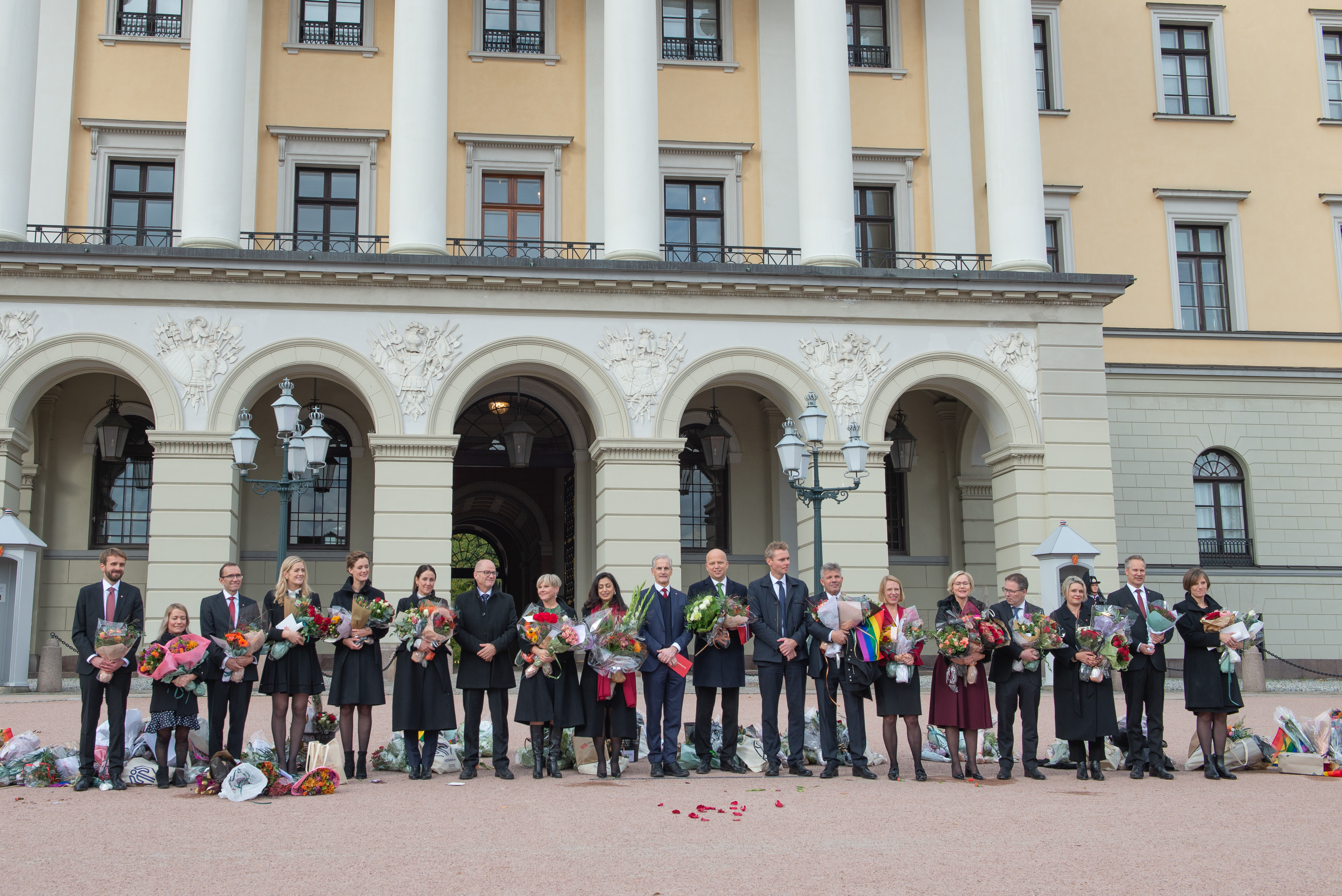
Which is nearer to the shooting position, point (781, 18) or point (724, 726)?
point (724, 726)

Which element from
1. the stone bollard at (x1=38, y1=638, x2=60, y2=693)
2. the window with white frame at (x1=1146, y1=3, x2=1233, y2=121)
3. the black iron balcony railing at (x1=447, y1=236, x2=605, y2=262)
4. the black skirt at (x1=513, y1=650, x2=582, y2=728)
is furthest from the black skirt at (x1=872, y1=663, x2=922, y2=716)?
the window with white frame at (x1=1146, y1=3, x2=1233, y2=121)

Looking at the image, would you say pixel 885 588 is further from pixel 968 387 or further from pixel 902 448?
pixel 902 448

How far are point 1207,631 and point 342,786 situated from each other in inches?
304

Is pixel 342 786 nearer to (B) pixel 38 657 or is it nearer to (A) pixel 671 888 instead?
(A) pixel 671 888

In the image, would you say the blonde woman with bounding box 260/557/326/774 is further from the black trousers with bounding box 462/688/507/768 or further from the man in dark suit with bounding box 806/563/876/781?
the man in dark suit with bounding box 806/563/876/781

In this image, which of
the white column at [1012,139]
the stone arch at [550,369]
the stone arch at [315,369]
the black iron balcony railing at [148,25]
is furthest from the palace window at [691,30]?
the black iron balcony railing at [148,25]

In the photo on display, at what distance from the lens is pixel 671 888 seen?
6.53 meters

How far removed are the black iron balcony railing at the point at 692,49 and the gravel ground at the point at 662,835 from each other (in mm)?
17705

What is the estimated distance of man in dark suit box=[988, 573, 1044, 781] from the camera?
1115 centimetres

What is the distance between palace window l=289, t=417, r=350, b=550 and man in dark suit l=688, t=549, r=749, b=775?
1429cm

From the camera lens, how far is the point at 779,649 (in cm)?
1137

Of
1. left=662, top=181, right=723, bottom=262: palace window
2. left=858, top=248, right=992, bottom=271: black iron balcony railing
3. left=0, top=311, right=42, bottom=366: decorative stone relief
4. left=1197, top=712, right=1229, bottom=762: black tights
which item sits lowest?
left=1197, top=712, right=1229, bottom=762: black tights

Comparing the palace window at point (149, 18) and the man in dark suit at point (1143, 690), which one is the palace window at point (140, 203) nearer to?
the palace window at point (149, 18)

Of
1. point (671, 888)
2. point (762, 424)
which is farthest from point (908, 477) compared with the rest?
point (671, 888)
